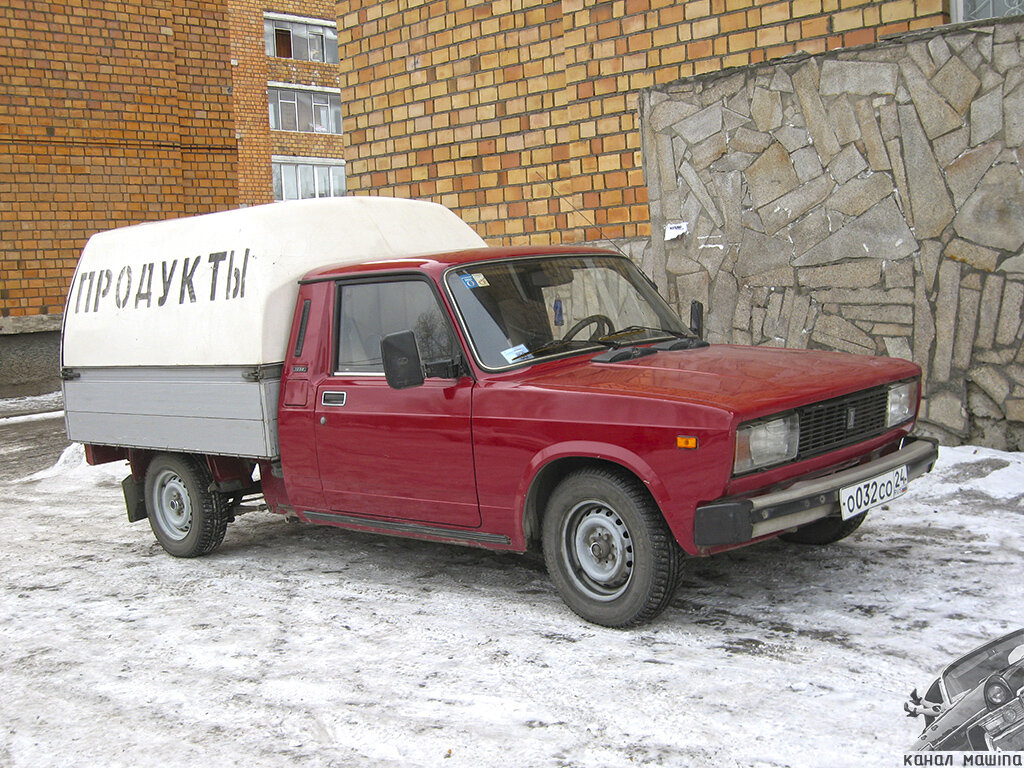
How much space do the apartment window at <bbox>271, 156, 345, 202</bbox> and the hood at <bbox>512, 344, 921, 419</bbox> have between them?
31281 mm

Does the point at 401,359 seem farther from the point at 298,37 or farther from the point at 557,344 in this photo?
the point at 298,37

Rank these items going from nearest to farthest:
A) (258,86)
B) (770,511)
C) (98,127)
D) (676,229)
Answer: (770,511), (676,229), (98,127), (258,86)

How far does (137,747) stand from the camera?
12.1ft

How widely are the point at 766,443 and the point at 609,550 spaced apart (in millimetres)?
848

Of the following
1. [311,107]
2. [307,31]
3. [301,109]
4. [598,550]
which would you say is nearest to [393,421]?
[598,550]

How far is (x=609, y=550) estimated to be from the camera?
4605 mm

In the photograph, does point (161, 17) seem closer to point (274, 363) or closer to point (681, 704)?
point (274, 363)

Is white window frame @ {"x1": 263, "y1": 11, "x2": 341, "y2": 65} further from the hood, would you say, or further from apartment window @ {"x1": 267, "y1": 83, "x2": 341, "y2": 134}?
the hood

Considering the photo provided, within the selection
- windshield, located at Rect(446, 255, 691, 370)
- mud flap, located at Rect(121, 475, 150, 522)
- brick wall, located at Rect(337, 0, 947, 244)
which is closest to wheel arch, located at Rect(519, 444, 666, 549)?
windshield, located at Rect(446, 255, 691, 370)

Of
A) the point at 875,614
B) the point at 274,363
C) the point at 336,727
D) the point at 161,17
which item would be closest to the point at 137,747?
the point at 336,727

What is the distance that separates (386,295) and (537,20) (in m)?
5.25

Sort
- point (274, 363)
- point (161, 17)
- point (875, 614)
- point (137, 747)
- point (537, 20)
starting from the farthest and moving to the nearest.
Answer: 1. point (161, 17)
2. point (537, 20)
3. point (274, 363)
4. point (875, 614)
5. point (137, 747)

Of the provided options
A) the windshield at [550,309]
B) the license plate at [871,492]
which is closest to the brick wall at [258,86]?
the windshield at [550,309]

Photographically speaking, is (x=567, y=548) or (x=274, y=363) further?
(x=274, y=363)
